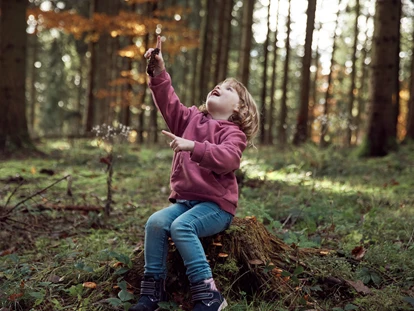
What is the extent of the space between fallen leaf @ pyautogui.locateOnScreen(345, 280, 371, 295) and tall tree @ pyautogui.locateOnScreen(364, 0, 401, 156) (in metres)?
7.18

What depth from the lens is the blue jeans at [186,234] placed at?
8.98 feet

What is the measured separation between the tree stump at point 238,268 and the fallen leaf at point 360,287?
40cm

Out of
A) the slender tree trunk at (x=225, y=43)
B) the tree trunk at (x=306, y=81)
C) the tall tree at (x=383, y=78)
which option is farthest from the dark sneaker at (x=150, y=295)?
the slender tree trunk at (x=225, y=43)

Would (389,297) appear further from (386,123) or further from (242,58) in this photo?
(242,58)

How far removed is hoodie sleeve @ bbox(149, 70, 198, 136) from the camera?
3.22 metres

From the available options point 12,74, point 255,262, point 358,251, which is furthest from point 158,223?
point 12,74

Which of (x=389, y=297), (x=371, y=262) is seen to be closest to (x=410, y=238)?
(x=371, y=262)

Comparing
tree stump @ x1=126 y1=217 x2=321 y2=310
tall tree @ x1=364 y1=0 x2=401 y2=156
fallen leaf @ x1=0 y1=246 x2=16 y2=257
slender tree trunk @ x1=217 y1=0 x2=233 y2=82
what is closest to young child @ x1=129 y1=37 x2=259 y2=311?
tree stump @ x1=126 y1=217 x2=321 y2=310

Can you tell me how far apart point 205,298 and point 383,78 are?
838 centimetres

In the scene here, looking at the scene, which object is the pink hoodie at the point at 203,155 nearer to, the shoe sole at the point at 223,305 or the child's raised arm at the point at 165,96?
the child's raised arm at the point at 165,96

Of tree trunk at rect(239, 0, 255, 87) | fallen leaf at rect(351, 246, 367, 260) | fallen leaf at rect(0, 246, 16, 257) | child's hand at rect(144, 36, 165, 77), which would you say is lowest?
fallen leaf at rect(0, 246, 16, 257)

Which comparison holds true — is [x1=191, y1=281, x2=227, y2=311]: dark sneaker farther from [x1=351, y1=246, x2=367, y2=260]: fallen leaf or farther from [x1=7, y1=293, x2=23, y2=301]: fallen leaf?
[x1=351, y1=246, x2=367, y2=260]: fallen leaf

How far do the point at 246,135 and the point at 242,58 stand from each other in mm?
10314

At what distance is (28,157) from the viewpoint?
931 cm
